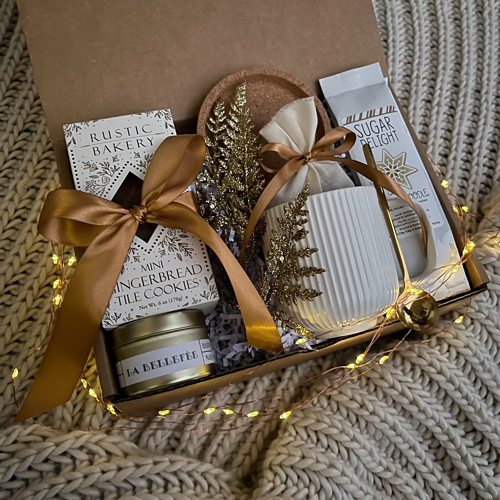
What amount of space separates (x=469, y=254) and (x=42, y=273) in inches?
26.9

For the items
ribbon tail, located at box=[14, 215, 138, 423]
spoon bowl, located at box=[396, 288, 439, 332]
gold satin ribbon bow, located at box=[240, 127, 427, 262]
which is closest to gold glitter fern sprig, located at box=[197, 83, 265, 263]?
gold satin ribbon bow, located at box=[240, 127, 427, 262]

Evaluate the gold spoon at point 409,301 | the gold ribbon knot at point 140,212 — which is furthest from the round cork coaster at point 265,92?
the gold ribbon knot at point 140,212

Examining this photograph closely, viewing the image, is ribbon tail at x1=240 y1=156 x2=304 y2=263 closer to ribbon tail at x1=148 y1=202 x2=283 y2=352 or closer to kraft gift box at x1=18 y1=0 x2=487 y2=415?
ribbon tail at x1=148 y1=202 x2=283 y2=352

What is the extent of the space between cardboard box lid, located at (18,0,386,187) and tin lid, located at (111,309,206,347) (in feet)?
0.77

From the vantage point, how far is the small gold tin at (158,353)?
666 mm

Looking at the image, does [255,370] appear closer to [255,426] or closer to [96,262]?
[255,426]

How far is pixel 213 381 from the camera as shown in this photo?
71 cm

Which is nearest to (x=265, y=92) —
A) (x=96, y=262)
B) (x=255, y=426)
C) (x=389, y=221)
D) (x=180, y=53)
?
(x=180, y=53)

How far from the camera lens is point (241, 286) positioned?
0.69m

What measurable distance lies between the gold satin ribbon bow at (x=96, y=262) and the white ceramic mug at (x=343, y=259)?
8 cm

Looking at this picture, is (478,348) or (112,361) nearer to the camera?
(112,361)

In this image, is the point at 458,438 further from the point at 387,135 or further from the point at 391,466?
the point at 387,135

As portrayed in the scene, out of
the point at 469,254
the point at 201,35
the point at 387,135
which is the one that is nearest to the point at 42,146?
the point at 201,35

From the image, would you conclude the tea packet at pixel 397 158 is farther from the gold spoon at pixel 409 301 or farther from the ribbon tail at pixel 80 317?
the ribbon tail at pixel 80 317
